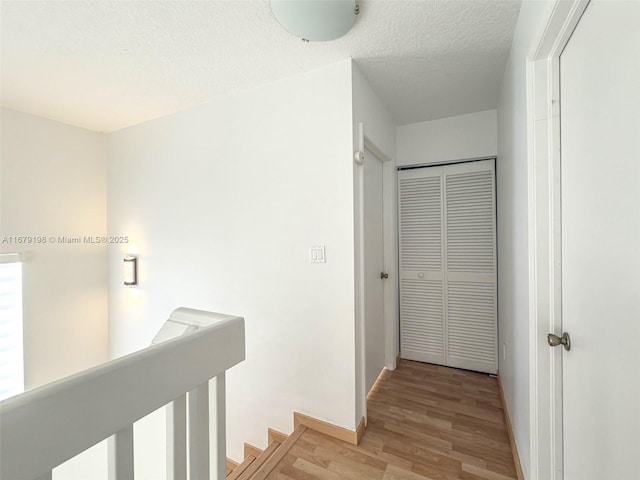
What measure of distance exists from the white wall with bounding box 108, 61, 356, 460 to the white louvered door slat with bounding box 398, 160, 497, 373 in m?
1.29

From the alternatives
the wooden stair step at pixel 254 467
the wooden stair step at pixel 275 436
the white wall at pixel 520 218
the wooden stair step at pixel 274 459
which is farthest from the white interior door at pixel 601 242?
the wooden stair step at pixel 275 436

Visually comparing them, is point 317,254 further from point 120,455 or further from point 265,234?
point 120,455

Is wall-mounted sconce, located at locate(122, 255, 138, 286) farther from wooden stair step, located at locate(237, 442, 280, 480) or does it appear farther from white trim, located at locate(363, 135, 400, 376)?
white trim, located at locate(363, 135, 400, 376)

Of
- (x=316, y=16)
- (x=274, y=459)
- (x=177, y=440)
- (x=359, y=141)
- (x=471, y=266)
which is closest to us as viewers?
(x=177, y=440)

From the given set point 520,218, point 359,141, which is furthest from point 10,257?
point 520,218

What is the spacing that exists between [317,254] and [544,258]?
1172 mm

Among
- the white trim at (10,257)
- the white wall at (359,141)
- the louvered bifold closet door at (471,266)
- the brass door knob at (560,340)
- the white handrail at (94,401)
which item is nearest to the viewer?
the white handrail at (94,401)

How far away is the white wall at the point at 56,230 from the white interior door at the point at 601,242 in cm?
383

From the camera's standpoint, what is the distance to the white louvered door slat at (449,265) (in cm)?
250

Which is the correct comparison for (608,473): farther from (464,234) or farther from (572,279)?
(464,234)

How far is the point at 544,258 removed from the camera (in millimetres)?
1101

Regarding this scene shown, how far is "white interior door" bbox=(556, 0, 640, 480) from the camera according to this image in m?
0.64

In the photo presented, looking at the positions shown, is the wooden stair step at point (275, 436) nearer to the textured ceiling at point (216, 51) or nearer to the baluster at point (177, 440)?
the baluster at point (177, 440)

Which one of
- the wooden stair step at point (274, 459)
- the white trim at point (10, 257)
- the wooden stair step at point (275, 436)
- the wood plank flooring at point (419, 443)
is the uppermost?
the white trim at point (10, 257)
